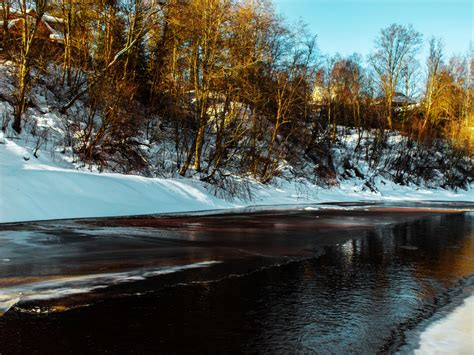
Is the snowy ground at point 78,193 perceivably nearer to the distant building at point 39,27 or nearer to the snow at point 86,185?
the snow at point 86,185

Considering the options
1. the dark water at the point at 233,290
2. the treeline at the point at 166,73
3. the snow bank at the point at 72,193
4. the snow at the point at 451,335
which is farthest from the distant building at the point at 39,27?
the snow at the point at 451,335

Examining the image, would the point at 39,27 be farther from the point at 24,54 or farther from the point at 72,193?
the point at 72,193

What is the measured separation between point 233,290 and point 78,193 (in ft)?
35.7

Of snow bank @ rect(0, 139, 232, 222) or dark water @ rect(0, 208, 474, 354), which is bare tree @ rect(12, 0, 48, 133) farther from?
dark water @ rect(0, 208, 474, 354)

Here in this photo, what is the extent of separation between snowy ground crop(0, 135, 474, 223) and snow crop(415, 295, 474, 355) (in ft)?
37.6

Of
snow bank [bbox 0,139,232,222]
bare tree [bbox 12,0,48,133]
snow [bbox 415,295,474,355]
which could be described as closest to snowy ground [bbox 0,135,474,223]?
snow bank [bbox 0,139,232,222]

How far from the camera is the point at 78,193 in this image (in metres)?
15.3

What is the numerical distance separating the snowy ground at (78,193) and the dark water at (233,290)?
7.19 feet

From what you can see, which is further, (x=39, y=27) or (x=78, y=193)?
(x=39, y=27)

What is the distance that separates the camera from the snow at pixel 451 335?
414 centimetres

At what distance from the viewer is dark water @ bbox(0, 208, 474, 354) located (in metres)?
4.23

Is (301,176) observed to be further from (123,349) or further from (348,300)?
(123,349)

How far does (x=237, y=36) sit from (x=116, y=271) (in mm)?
19802

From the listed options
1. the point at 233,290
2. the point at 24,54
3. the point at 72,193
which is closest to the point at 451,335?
the point at 233,290
